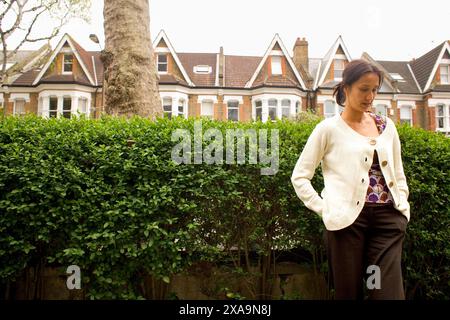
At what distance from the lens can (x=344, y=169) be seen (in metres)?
2.42

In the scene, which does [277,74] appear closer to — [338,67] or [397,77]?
[338,67]

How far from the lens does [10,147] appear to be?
3.52 m

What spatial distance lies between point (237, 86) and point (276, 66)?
132 inches

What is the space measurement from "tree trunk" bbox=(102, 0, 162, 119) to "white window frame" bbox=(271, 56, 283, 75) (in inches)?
852

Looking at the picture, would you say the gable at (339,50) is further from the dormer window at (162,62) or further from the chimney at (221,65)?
the dormer window at (162,62)

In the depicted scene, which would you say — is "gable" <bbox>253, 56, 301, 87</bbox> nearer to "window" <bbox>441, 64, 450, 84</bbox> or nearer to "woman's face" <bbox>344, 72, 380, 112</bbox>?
"window" <bbox>441, 64, 450, 84</bbox>

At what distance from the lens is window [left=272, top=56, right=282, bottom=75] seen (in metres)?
26.6

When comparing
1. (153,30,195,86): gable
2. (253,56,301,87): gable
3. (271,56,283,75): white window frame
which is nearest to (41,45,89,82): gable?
(153,30,195,86): gable

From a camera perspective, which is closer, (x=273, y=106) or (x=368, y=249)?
(x=368, y=249)

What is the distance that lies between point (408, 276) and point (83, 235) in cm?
344

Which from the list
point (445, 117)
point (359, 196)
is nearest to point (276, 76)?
point (445, 117)

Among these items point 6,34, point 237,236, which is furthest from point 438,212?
point 6,34

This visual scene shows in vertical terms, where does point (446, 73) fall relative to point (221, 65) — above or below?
below
